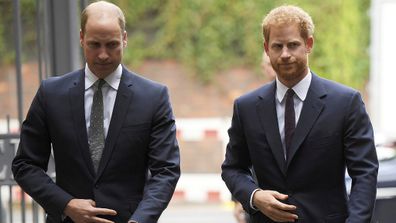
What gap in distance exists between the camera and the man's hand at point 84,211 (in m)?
3.80

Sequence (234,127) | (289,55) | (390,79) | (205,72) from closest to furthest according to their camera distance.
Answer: (289,55), (234,127), (390,79), (205,72)

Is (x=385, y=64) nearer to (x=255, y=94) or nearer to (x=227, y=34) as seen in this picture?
(x=227, y=34)

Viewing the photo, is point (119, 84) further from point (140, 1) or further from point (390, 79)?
point (140, 1)

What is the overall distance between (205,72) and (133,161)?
12.9 m

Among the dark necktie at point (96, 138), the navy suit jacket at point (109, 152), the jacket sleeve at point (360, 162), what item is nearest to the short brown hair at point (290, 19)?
the jacket sleeve at point (360, 162)

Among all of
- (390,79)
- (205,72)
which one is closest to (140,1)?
(205,72)

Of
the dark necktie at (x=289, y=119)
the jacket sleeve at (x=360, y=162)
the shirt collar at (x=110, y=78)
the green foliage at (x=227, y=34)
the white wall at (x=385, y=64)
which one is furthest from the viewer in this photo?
the green foliage at (x=227, y=34)

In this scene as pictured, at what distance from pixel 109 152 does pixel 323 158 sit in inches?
34.9

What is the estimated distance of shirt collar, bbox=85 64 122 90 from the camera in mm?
3963

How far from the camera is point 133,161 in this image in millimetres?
3891

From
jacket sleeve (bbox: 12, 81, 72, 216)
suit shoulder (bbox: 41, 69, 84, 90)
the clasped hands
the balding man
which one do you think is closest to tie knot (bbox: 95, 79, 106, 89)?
the balding man

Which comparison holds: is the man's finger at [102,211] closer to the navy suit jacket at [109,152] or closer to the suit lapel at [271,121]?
the navy suit jacket at [109,152]

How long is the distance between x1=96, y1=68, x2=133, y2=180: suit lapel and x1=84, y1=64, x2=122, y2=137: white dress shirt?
3 centimetres

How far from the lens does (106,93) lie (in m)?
3.97
